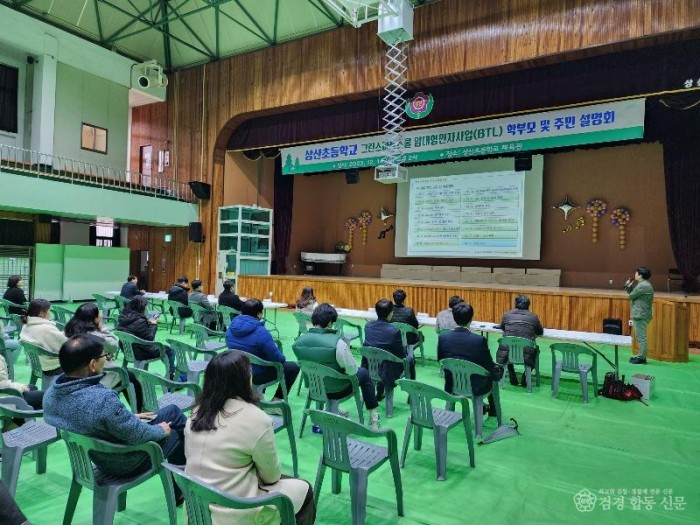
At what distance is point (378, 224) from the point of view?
1428 centimetres

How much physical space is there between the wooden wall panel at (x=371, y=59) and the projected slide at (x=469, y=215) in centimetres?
312

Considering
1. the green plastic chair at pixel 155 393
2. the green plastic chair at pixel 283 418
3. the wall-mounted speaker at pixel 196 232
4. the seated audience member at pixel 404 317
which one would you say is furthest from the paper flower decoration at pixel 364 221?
the green plastic chair at pixel 283 418

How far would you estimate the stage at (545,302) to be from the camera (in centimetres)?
642

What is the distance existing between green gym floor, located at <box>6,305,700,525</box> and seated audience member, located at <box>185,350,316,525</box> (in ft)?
2.72

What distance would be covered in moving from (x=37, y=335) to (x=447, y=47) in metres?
7.93

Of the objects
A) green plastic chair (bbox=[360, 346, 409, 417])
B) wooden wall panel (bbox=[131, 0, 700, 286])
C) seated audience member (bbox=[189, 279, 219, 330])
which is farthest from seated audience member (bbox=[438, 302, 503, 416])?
wooden wall panel (bbox=[131, 0, 700, 286])

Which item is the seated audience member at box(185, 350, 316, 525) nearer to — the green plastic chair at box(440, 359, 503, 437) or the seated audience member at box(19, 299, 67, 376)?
the green plastic chair at box(440, 359, 503, 437)

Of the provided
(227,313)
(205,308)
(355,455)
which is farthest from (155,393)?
(205,308)

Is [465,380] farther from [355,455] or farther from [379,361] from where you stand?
A: [355,455]

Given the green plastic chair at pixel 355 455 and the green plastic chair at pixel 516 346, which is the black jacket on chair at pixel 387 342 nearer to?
the green plastic chair at pixel 516 346

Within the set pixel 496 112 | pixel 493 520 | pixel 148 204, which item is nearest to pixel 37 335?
pixel 493 520

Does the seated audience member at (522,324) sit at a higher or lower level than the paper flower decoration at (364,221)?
lower

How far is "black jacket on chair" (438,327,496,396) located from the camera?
3414 mm

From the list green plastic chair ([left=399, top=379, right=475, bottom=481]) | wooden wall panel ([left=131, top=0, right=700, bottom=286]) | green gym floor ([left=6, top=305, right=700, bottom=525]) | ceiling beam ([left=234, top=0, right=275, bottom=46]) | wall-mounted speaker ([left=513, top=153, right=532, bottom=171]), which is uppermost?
ceiling beam ([left=234, top=0, right=275, bottom=46])
